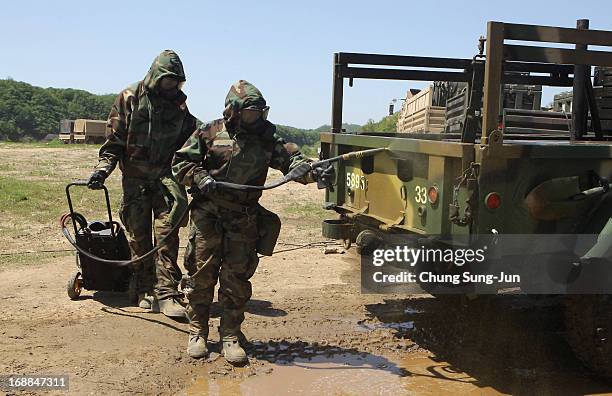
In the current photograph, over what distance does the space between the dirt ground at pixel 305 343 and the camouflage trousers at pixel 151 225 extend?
0.30 meters

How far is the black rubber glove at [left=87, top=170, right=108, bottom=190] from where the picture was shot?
15.6 feet

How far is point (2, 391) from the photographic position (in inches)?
144

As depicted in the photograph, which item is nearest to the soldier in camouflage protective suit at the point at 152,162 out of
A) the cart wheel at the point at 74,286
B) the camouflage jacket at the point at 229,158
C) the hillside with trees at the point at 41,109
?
the cart wheel at the point at 74,286

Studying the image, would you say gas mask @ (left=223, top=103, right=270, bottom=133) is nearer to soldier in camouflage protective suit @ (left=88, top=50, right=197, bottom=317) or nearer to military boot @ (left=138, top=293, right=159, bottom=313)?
soldier in camouflage protective suit @ (left=88, top=50, right=197, bottom=317)

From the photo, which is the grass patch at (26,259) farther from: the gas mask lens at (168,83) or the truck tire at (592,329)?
the truck tire at (592,329)

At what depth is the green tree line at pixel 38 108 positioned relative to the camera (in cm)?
4991

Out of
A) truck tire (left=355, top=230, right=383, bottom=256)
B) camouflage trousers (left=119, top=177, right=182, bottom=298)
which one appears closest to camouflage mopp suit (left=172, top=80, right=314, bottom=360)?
truck tire (left=355, top=230, right=383, bottom=256)

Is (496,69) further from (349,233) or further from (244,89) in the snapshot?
(349,233)

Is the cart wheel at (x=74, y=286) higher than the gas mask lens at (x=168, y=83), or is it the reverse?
the gas mask lens at (x=168, y=83)

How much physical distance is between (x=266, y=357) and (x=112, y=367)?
96cm

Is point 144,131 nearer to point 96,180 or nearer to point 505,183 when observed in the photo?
point 96,180

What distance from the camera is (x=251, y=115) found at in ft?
13.6

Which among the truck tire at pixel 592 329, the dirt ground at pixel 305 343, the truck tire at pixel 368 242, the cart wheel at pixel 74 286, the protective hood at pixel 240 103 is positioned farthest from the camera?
the cart wheel at pixel 74 286

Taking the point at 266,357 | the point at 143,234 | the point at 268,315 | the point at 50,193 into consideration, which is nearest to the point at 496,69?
the point at 266,357
